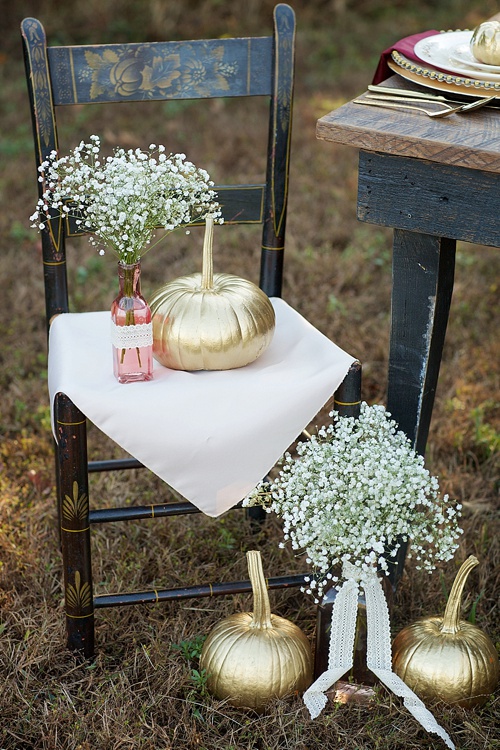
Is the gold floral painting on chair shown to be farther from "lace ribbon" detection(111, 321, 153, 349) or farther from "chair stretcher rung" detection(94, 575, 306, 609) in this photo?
"chair stretcher rung" detection(94, 575, 306, 609)

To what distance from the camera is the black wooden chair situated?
5.19 ft

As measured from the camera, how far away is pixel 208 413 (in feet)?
4.66

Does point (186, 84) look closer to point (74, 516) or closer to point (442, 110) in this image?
point (442, 110)

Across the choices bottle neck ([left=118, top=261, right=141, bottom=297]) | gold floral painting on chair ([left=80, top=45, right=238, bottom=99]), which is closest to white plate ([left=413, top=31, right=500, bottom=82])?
gold floral painting on chair ([left=80, top=45, right=238, bottom=99])

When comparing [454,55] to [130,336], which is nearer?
[130,336]


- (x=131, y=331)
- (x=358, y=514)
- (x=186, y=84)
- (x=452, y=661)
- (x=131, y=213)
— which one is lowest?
(x=452, y=661)

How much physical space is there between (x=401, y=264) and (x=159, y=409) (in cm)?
51

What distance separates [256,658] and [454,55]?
3.62 ft

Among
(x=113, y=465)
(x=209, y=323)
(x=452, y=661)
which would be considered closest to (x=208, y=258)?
(x=209, y=323)

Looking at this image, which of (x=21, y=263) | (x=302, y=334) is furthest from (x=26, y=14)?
(x=302, y=334)

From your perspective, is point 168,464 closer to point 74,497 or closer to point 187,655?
point 74,497

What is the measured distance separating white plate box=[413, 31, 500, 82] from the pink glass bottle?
625mm

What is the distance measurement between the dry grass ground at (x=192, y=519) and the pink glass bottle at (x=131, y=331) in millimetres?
602

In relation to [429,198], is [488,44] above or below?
above
